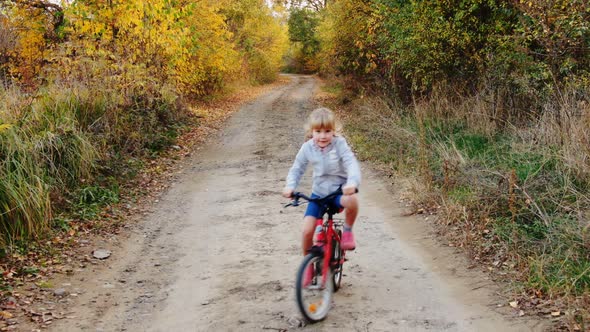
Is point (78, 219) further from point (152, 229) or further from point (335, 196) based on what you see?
point (335, 196)

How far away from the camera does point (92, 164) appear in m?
8.91

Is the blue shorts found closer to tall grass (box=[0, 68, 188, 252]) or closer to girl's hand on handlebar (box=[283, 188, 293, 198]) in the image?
girl's hand on handlebar (box=[283, 188, 293, 198])

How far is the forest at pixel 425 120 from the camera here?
6254 mm

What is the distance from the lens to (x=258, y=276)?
19.2 feet

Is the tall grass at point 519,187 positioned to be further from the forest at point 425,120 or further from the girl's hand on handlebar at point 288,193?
the girl's hand on handlebar at point 288,193

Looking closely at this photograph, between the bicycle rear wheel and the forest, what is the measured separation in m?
1.98

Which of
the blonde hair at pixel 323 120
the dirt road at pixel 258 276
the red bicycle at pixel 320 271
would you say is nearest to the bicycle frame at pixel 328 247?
the red bicycle at pixel 320 271

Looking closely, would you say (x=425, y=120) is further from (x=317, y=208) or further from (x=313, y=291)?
(x=313, y=291)

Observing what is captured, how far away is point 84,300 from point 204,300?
1.34m

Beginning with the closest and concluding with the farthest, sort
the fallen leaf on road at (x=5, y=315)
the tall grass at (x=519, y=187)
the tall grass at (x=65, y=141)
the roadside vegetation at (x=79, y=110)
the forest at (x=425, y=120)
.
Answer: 1. the fallen leaf on road at (x=5, y=315)
2. the tall grass at (x=519, y=187)
3. the forest at (x=425, y=120)
4. the tall grass at (x=65, y=141)
5. the roadside vegetation at (x=79, y=110)

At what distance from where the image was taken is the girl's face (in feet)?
15.1

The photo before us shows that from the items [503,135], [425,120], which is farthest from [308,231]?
[425,120]

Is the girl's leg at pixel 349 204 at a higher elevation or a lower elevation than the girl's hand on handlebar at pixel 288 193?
lower

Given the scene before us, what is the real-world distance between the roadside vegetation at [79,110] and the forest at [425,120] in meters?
0.03
